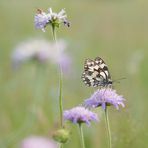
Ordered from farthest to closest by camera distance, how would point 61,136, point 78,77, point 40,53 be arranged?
point 78,77, point 40,53, point 61,136

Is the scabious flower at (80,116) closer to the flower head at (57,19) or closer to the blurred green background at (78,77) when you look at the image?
the blurred green background at (78,77)

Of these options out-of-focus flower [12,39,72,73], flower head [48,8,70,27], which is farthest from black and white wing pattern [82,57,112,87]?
out-of-focus flower [12,39,72,73]

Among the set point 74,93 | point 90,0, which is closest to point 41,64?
point 74,93

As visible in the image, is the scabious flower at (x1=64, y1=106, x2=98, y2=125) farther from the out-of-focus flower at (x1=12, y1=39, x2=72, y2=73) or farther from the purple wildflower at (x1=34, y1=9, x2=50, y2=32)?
the out-of-focus flower at (x1=12, y1=39, x2=72, y2=73)

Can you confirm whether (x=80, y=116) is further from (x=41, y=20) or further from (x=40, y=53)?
(x=40, y=53)

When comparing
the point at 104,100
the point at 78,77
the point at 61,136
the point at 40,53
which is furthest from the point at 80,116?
the point at 78,77
